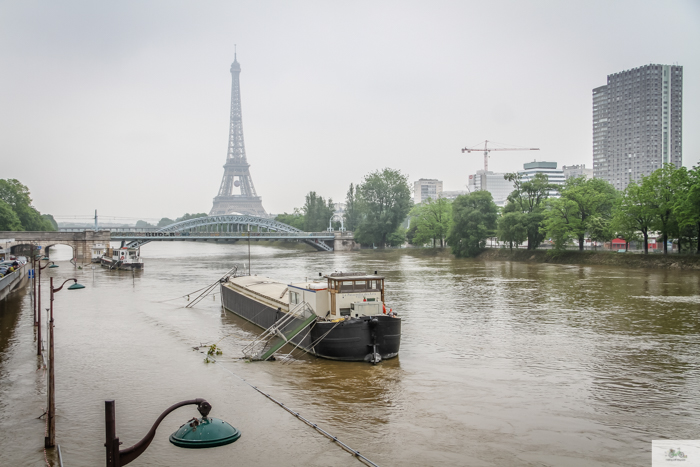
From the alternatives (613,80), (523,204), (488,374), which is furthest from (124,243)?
(613,80)

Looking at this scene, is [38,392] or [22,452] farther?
[38,392]

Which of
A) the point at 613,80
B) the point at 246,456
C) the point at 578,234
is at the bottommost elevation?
the point at 246,456

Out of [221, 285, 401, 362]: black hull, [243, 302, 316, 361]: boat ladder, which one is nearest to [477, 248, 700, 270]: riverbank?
[221, 285, 401, 362]: black hull

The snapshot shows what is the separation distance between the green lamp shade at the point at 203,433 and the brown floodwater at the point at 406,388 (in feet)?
5.86

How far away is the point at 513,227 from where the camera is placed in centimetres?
5969

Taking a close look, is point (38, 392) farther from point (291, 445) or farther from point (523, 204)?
point (523, 204)

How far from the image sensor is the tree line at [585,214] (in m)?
45.8

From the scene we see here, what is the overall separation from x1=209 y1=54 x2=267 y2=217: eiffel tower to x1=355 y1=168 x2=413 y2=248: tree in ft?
287

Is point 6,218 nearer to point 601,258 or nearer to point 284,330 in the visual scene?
point 284,330

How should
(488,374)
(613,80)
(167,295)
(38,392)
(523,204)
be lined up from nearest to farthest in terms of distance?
(38,392), (488,374), (167,295), (523,204), (613,80)

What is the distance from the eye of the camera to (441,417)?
12492 millimetres

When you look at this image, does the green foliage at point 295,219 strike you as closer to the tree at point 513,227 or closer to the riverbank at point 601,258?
the riverbank at point 601,258

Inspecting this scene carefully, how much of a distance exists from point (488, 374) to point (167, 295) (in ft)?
81.7

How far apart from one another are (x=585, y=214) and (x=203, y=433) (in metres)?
54.0
